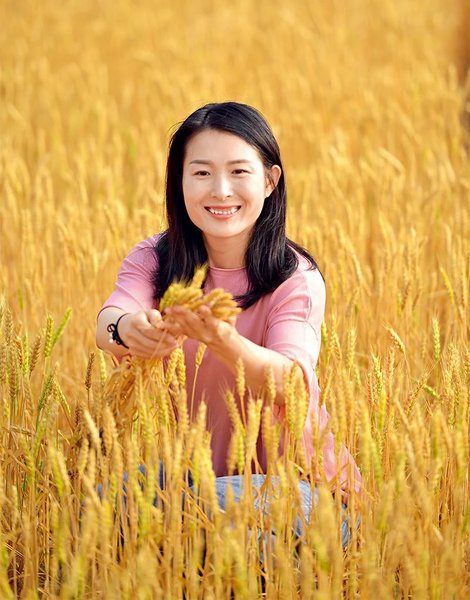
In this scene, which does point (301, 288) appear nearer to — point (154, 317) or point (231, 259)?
point (231, 259)

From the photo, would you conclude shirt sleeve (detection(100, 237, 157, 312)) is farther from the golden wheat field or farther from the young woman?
the golden wheat field

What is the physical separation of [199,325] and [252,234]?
42 centimetres

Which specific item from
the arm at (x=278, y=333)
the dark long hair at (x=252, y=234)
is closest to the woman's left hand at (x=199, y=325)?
the arm at (x=278, y=333)

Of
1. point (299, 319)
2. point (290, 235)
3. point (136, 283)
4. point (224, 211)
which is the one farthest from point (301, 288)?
point (290, 235)

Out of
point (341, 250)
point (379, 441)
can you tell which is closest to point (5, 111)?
point (341, 250)

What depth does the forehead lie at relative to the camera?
1717 millimetres

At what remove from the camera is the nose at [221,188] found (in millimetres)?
1698

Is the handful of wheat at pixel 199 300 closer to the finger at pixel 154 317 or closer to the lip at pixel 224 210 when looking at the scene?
Answer: the finger at pixel 154 317

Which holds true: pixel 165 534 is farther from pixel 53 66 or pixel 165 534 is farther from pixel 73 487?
pixel 53 66

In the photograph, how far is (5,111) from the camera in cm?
409

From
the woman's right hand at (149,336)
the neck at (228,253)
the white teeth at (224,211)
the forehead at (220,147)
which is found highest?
the forehead at (220,147)

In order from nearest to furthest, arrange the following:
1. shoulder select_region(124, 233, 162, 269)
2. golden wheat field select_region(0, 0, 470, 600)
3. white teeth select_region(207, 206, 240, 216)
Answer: golden wheat field select_region(0, 0, 470, 600), white teeth select_region(207, 206, 240, 216), shoulder select_region(124, 233, 162, 269)

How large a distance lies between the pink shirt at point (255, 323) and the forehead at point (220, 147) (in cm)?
20

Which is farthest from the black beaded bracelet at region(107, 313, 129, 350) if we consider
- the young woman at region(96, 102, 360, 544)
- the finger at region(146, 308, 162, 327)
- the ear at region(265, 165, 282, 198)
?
the ear at region(265, 165, 282, 198)
